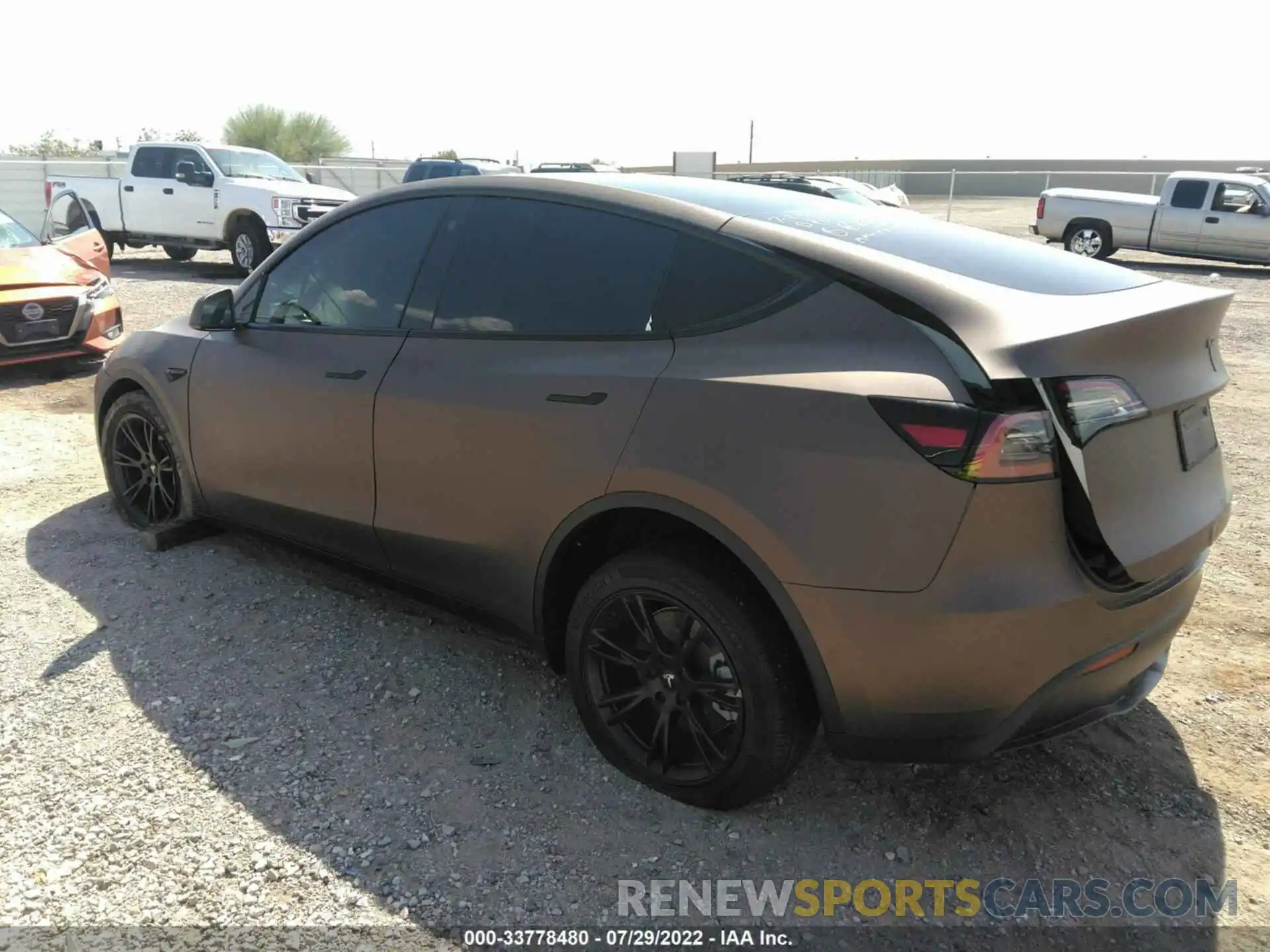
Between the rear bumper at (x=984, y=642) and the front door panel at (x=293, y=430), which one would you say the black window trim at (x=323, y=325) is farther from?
the rear bumper at (x=984, y=642)

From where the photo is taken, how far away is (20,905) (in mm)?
2404

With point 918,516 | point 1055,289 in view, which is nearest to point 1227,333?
point 1055,289

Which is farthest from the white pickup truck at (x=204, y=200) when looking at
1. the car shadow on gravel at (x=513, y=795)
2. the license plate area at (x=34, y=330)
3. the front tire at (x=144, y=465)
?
the car shadow on gravel at (x=513, y=795)

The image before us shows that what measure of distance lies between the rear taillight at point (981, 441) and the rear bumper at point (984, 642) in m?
0.04

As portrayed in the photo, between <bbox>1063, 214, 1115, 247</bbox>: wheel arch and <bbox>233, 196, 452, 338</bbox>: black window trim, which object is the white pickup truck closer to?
<bbox>233, 196, 452, 338</bbox>: black window trim

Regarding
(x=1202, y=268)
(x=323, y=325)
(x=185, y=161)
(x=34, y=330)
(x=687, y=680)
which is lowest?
(x=1202, y=268)

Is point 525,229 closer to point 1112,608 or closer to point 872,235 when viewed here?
point 872,235

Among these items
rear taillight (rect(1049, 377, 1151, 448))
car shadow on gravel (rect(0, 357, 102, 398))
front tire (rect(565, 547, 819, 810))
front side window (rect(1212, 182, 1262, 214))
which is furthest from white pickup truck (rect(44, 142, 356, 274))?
front side window (rect(1212, 182, 1262, 214))

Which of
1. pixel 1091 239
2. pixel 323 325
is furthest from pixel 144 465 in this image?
pixel 1091 239

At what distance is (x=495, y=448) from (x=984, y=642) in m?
A: 1.55

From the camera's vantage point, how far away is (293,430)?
12.0 feet

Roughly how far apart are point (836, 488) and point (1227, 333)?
10.6 meters

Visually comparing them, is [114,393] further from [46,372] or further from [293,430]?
[46,372]

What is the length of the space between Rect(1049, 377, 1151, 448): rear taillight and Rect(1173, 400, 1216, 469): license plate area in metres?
0.28
